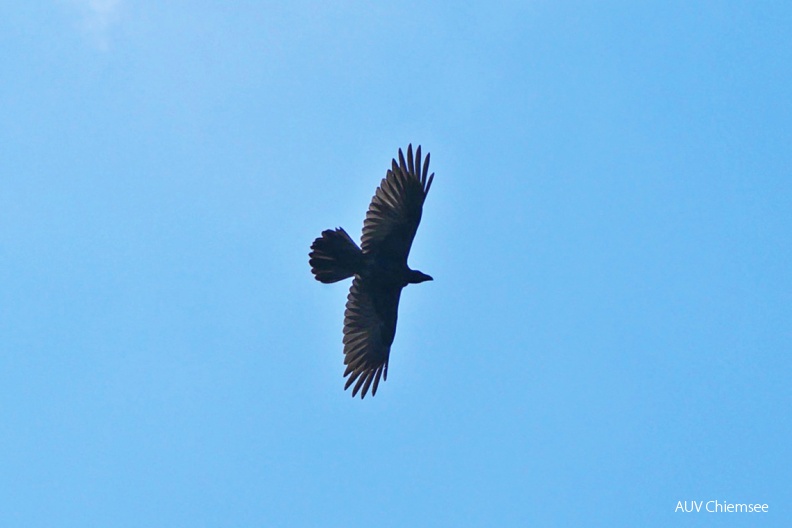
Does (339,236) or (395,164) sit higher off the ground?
(395,164)

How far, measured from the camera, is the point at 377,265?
18.0m

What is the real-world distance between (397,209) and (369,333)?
8.42 feet

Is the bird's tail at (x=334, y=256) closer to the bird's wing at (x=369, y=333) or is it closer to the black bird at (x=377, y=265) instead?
the black bird at (x=377, y=265)

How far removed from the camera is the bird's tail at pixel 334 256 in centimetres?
1730

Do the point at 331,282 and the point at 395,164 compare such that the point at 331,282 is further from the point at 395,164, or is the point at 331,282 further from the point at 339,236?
the point at 395,164

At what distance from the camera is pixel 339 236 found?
1733cm

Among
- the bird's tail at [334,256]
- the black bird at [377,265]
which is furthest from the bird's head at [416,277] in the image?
the bird's tail at [334,256]

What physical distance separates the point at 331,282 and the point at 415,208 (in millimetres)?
1942

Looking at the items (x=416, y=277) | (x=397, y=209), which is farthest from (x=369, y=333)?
(x=397, y=209)

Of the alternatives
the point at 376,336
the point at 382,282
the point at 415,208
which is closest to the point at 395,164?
the point at 415,208

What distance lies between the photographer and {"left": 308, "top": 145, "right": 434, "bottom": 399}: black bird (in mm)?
17547

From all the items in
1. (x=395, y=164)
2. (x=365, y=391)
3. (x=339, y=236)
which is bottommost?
(x=365, y=391)

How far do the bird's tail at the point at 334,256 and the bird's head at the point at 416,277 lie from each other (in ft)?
3.46

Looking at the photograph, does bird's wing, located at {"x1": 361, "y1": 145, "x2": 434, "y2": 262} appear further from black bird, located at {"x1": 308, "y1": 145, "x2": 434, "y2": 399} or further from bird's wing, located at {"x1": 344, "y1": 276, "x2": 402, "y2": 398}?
bird's wing, located at {"x1": 344, "y1": 276, "x2": 402, "y2": 398}
